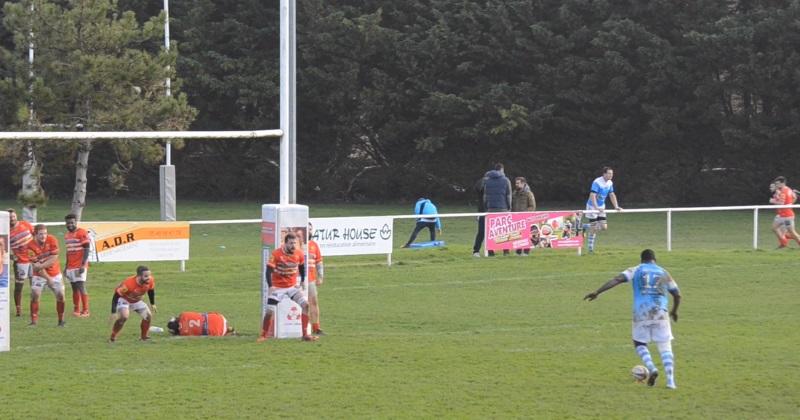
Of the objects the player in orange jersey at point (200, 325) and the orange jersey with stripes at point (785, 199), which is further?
the orange jersey with stripes at point (785, 199)

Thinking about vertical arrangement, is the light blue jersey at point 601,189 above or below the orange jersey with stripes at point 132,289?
above

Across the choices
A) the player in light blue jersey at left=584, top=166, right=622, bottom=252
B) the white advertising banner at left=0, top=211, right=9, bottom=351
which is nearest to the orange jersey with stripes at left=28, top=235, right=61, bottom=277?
the white advertising banner at left=0, top=211, right=9, bottom=351

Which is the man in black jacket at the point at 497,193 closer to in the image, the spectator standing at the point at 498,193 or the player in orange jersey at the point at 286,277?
the spectator standing at the point at 498,193

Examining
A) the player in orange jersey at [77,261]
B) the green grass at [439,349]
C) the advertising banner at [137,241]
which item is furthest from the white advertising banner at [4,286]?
the advertising banner at [137,241]

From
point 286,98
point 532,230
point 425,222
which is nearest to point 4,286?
point 286,98

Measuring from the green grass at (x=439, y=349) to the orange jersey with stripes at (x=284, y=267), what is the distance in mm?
873

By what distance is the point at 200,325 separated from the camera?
19.6 meters

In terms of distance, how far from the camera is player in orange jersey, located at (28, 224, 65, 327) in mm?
20953

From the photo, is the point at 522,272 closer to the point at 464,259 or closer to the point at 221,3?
the point at 464,259

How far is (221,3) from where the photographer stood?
52938mm

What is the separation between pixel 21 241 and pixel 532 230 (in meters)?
12.0

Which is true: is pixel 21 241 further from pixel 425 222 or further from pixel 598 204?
pixel 598 204

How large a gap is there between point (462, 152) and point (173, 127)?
23.1 m

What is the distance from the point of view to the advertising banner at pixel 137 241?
25.8m
